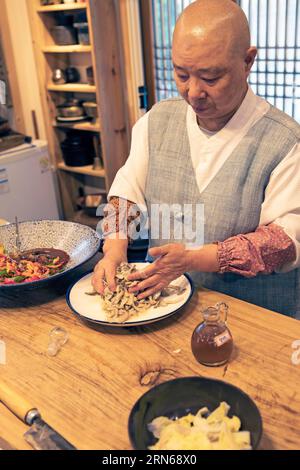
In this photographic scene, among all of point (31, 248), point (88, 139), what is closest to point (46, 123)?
point (88, 139)

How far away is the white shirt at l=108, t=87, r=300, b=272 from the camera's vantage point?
4.21ft

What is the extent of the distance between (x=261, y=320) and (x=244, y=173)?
1.35 ft

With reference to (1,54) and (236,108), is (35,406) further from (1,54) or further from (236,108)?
(1,54)

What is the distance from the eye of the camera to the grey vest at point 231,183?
4.46 ft

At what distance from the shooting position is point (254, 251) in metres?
1.24

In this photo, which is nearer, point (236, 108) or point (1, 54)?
point (236, 108)

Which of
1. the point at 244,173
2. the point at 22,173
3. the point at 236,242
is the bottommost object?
the point at 22,173

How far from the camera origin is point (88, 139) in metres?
3.98

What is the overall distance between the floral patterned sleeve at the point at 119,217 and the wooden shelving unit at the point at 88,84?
2.13m

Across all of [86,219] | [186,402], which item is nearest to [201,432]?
[186,402]

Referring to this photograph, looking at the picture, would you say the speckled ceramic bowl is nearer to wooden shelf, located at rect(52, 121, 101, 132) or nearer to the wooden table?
the wooden table

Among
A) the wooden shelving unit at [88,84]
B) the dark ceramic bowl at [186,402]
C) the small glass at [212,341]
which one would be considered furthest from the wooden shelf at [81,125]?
the dark ceramic bowl at [186,402]

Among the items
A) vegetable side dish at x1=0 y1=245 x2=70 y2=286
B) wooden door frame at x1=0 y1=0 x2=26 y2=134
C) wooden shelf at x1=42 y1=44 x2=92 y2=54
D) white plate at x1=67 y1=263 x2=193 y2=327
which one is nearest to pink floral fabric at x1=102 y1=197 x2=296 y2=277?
white plate at x1=67 y1=263 x2=193 y2=327

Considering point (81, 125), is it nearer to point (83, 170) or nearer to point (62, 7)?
point (83, 170)
